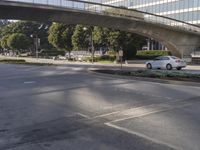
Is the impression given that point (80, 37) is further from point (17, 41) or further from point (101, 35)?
point (17, 41)

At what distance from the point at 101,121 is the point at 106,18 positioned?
41.9 meters

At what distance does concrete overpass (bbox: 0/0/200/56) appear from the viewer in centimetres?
4162

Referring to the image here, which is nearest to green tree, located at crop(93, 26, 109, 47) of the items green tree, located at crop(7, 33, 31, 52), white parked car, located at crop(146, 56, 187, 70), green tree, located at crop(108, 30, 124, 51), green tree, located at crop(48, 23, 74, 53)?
green tree, located at crop(108, 30, 124, 51)

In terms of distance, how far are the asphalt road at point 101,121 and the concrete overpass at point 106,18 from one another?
27.9m

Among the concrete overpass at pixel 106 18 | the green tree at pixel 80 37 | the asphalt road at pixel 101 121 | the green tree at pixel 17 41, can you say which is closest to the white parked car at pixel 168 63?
the concrete overpass at pixel 106 18

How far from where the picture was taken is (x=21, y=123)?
31.7ft

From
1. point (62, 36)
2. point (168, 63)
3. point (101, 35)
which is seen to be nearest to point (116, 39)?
point (101, 35)

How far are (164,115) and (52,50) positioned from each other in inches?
4503

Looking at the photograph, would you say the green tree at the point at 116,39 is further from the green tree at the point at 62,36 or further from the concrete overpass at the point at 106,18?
the green tree at the point at 62,36

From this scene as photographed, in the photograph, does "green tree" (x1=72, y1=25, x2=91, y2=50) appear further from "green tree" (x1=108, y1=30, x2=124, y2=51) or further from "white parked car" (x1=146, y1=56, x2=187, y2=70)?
"white parked car" (x1=146, y1=56, x2=187, y2=70)

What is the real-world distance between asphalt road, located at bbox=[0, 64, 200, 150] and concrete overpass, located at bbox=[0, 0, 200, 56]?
2785 centimetres

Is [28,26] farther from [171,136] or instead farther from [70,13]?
[171,136]

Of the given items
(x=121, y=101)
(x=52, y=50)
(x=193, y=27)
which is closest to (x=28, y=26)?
(x=52, y=50)

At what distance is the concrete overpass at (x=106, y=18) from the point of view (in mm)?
41625
